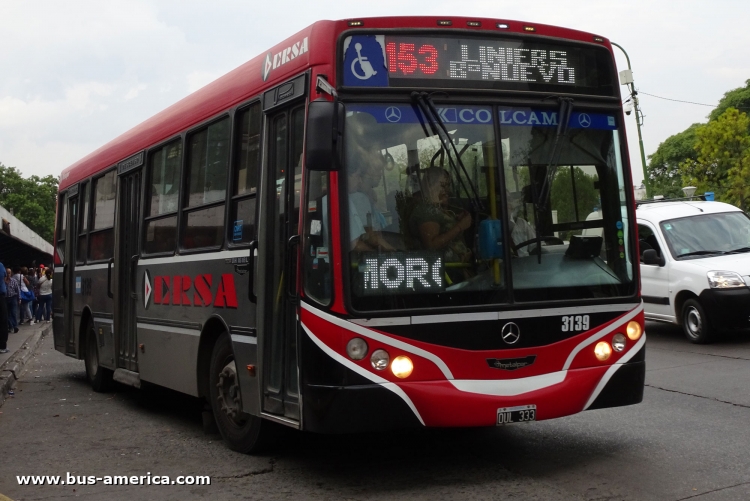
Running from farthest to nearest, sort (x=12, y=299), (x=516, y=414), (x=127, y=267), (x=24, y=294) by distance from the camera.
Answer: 1. (x=24, y=294)
2. (x=12, y=299)
3. (x=127, y=267)
4. (x=516, y=414)

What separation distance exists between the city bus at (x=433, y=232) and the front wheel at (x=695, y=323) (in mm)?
7857

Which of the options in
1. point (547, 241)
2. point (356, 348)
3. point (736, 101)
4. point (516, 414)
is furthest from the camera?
point (736, 101)

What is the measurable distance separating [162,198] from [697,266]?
27.4 ft

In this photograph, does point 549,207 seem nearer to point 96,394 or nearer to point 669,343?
point 96,394

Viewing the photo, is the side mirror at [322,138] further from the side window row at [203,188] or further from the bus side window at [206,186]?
the bus side window at [206,186]

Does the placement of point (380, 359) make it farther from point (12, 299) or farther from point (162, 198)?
point (12, 299)

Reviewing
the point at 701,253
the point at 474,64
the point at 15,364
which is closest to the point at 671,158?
the point at 701,253

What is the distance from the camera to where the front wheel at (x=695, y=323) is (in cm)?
1427

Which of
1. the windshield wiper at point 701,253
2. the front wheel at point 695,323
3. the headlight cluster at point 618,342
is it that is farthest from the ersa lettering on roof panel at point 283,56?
the windshield wiper at point 701,253

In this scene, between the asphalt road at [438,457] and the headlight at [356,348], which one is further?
the asphalt road at [438,457]

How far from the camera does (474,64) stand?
6.64 metres

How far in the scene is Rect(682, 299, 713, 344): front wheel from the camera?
1427cm

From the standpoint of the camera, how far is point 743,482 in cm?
621

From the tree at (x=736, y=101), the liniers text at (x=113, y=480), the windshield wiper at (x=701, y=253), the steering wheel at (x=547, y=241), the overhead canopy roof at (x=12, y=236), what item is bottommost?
the liniers text at (x=113, y=480)
